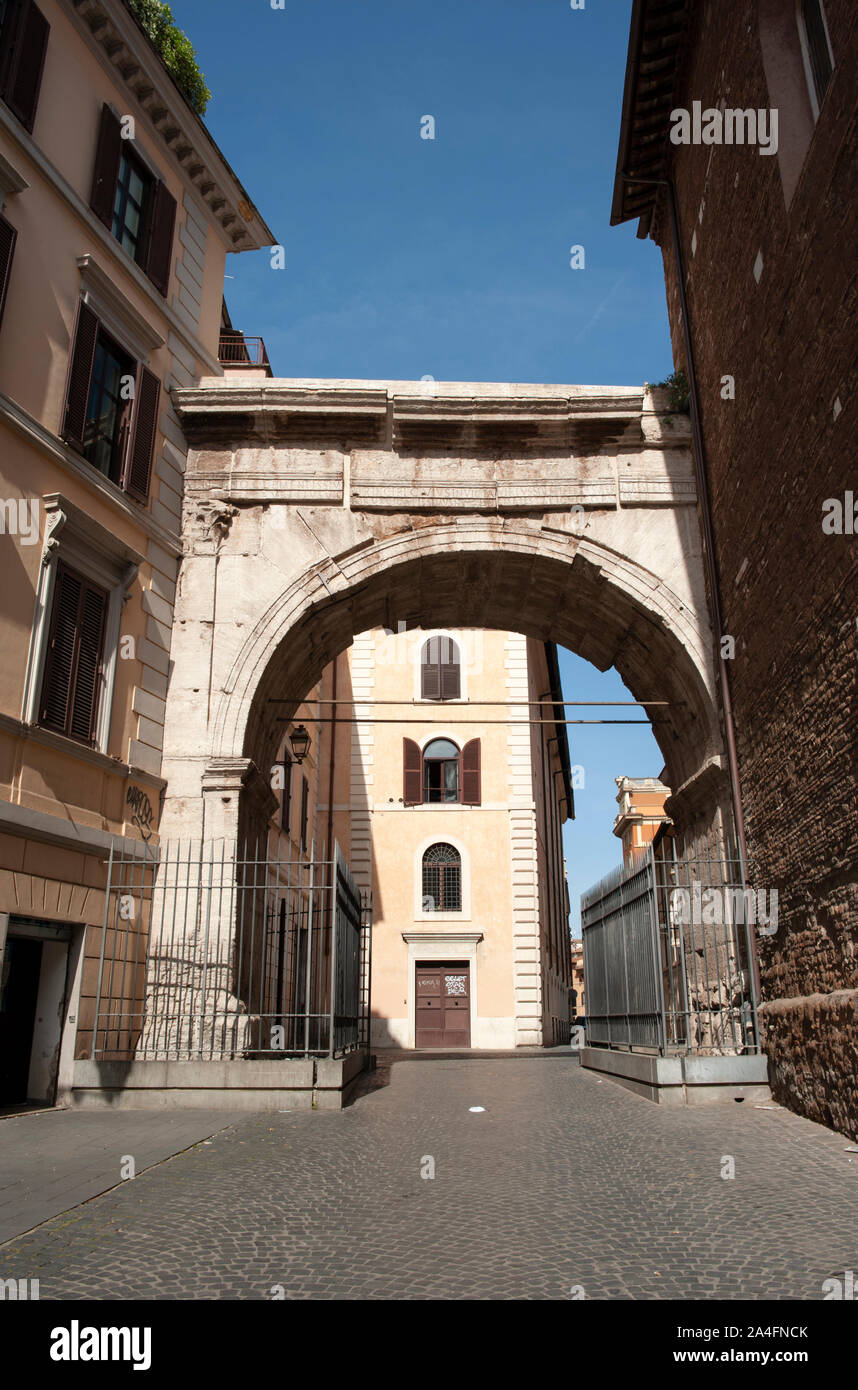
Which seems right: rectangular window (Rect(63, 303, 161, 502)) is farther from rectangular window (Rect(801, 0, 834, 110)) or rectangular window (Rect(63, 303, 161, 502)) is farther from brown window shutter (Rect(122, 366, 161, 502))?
rectangular window (Rect(801, 0, 834, 110))

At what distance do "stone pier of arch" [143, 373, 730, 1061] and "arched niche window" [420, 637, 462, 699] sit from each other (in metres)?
12.6

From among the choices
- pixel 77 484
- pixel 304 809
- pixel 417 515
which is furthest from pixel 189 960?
pixel 304 809

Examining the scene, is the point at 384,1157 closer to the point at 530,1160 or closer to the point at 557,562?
the point at 530,1160

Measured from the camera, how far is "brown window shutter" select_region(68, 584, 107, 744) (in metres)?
9.20

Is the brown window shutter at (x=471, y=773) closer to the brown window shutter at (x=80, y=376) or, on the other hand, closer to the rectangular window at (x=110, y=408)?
the rectangular window at (x=110, y=408)

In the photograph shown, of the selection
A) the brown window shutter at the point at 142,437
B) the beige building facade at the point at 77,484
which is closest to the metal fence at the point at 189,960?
the beige building facade at the point at 77,484

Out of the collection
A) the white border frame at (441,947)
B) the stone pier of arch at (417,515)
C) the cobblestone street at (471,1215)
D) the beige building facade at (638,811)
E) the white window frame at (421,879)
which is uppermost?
the beige building facade at (638,811)

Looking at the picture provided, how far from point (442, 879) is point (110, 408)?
616 inches

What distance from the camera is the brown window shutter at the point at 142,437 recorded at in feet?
34.4

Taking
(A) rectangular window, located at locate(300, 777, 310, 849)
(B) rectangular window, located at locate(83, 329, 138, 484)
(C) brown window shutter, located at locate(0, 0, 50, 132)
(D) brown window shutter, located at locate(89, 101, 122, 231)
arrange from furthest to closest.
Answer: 1. (A) rectangular window, located at locate(300, 777, 310, 849)
2. (D) brown window shutter, located at locate(89, 101, 122, 231)
3. (B) rectangular window, located at locate(83, 329, 138, 484)
4. (C) brown window shutter, located at locate(0, 0, 50, 132)

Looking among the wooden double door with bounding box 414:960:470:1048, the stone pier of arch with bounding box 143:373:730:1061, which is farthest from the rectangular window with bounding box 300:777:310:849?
the stone pier of arch with bounding box 143:373:730:1061

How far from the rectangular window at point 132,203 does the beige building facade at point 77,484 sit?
24 mm
